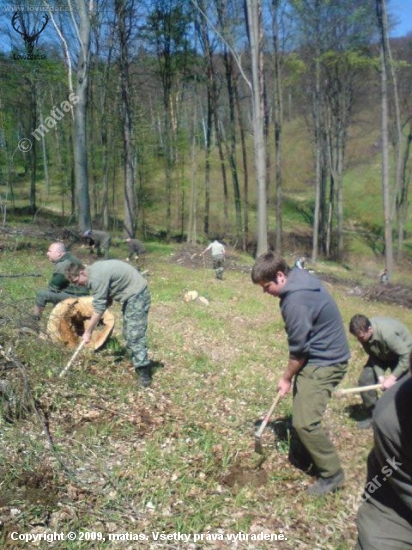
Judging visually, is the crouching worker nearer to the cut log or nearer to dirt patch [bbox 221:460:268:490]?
the cut log

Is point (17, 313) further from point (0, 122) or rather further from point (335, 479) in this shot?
point (0, 122)

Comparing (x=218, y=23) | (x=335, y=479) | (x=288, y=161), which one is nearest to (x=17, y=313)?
(x=335, y=479)

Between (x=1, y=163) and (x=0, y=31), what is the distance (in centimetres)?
746

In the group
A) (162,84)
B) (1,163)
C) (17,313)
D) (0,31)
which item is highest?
(0,31)

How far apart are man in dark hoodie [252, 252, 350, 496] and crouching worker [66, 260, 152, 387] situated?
2272mm

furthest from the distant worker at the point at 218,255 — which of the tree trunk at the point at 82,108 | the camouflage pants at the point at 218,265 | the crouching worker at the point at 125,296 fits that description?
the crouching worker at the point at 125,296

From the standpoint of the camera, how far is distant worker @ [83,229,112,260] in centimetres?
1507

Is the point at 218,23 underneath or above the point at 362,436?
above

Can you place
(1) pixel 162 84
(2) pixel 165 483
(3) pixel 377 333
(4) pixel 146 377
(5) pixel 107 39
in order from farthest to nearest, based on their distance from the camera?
(1) pixel 162 84
(5) pixel 107 39
(4) pixel 146 377
(3) pixel 377 333
(2) pixel 165 483

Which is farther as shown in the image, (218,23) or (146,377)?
(218,23)

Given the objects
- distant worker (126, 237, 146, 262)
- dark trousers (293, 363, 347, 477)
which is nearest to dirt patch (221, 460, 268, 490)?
dark trousers (293, 363, 347, 477)

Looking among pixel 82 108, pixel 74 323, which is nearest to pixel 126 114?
pixel 82 108

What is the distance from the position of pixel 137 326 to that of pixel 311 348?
2.52m

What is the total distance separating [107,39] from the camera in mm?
23891
